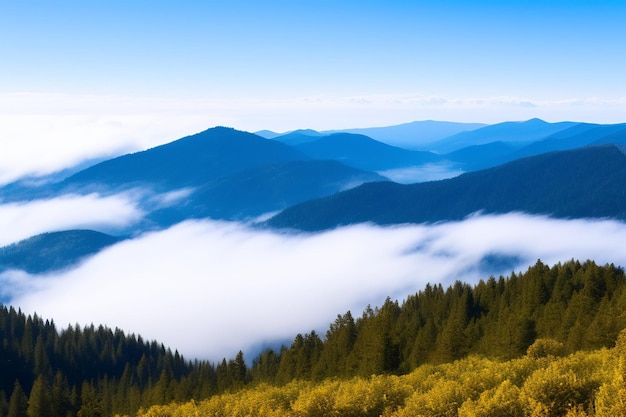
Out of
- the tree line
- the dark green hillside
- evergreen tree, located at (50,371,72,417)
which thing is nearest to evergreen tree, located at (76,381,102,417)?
the tree line

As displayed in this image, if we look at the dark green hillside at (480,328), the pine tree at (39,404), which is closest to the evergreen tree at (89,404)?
the pine tree at (39,404)

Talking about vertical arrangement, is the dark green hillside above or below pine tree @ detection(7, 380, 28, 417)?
above

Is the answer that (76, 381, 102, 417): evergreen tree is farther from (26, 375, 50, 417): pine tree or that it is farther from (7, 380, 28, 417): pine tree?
(7, 380, 28, 417): pine tree

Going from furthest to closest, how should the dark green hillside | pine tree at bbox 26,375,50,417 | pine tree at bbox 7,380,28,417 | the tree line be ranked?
1. pine tree at bbox 7,380,28,417
2. pine tree at bbox 26,375,50,417
3. the tree line
4. the dark green hillside

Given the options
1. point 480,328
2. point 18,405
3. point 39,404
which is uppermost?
point 480,328

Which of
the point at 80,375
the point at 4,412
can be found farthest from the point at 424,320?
the point at 80,375

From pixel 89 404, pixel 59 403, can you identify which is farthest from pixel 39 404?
pixel 89 404

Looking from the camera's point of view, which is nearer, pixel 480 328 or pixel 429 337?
pixel 429 337

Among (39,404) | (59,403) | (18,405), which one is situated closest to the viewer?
(39,404)

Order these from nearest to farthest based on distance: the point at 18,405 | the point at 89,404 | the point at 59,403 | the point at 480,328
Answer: the point at 480,328
the point at 89,404
the point at 18,405
the point at 59,403

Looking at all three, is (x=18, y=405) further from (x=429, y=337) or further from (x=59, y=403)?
(x=429, y=337)

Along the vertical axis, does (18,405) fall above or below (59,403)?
above

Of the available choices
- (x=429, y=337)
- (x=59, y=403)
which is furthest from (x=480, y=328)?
(x=59, y=403)

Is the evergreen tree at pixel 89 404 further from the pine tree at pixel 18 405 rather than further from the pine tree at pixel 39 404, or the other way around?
the pine tree at pixel 18 405
